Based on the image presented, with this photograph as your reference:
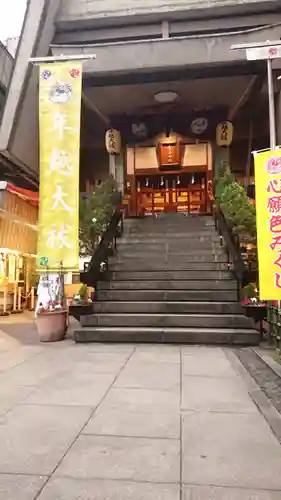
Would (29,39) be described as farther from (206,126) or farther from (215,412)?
(215,412)

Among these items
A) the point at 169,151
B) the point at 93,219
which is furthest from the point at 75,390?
the point at 169,151

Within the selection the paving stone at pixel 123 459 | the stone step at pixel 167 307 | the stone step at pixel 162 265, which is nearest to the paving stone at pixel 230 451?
the paving stone at pixel 123 459

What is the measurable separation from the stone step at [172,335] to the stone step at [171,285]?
1.59m

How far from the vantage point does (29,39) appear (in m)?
12.1

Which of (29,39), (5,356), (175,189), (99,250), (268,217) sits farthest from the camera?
(175,189)

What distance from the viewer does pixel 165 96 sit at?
14320 millimetres

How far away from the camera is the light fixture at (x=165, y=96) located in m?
14.2

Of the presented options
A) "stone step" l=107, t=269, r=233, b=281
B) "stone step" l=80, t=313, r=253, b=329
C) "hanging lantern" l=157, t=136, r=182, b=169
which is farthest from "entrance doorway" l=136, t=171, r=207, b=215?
"stone step" l=80, t=313, r=253, b=329

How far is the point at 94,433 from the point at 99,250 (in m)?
7.00

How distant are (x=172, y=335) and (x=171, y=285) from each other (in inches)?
81.4

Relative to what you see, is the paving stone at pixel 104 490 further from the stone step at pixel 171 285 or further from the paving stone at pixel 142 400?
the stone step at pixel 171 285

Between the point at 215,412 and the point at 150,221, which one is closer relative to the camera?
the point at 215,412

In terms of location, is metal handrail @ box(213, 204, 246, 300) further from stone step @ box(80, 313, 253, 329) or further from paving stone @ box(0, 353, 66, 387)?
paving stone @ box(0, 353, 66, 387)

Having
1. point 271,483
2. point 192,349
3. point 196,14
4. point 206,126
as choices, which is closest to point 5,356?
point 192,349
